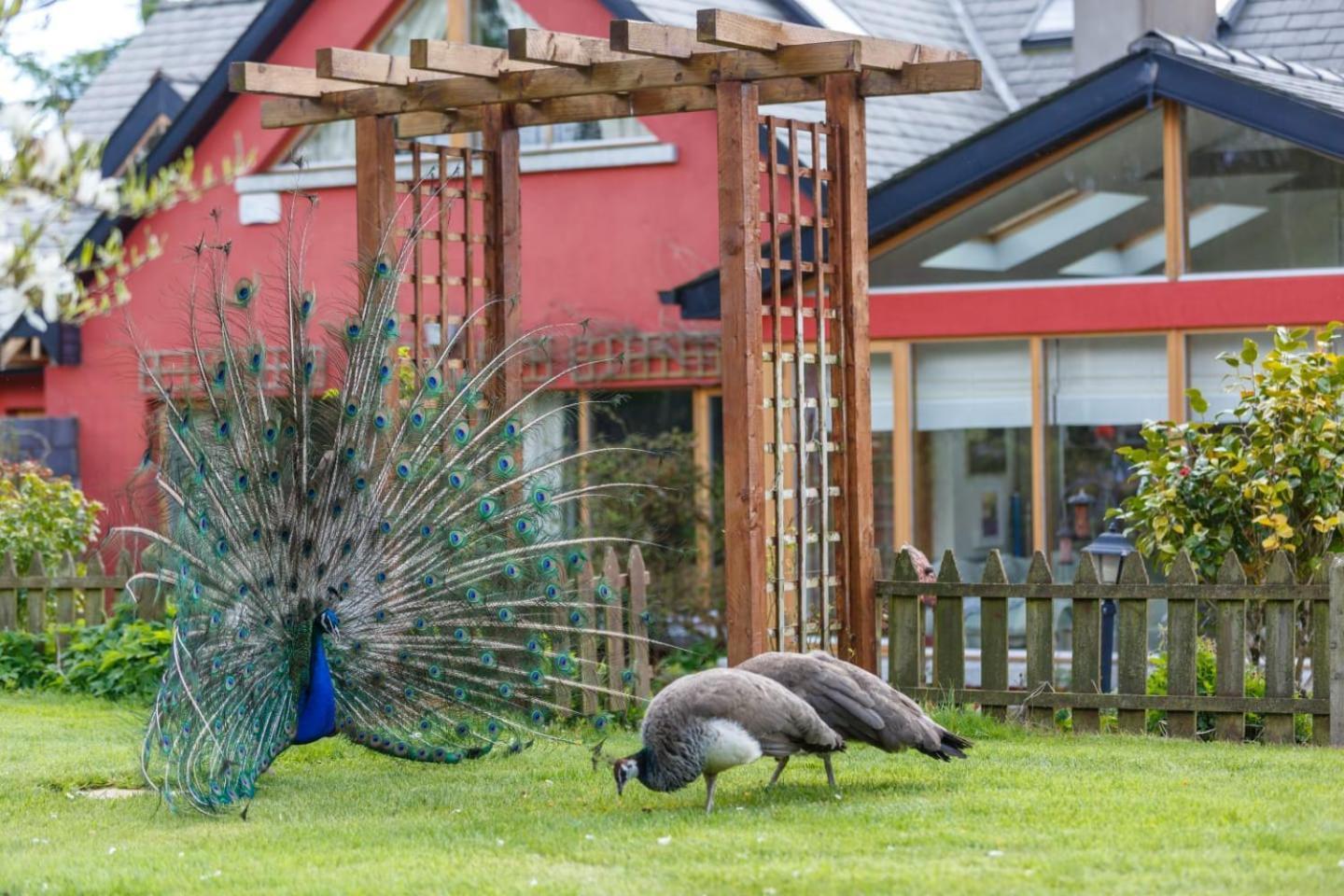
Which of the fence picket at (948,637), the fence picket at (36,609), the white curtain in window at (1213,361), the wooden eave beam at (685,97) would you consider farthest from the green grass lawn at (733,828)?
the white curtain in window at (1213,361)

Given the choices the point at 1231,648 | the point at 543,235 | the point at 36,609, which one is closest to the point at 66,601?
the point at 36,609

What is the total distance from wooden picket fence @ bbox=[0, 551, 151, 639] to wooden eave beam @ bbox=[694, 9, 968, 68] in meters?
6.21

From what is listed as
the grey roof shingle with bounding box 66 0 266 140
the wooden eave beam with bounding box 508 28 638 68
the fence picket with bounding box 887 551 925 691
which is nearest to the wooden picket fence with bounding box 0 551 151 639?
the wooden eave beam with bounding box 508 28 638 68

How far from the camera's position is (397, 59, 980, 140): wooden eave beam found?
10.2 m

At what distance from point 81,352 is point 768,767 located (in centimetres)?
1456

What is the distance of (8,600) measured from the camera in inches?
547

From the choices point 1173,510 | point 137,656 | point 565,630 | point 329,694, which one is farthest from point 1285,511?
point 137,656

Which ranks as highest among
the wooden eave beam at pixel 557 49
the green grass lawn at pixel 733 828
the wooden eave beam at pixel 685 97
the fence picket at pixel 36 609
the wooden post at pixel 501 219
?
the wooden eave beam at pixel 557 49

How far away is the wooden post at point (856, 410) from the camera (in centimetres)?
1067

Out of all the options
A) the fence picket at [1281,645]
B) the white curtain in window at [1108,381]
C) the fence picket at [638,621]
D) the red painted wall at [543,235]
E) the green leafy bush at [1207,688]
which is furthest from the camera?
the red painted wall at [543,235]

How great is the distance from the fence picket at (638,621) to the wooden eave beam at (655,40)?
9.21ft

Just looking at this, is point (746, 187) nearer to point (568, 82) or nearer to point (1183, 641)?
point (568, 82)

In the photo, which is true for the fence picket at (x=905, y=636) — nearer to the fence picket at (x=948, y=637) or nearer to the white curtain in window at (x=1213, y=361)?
the fence picket at (x=948, y=637)

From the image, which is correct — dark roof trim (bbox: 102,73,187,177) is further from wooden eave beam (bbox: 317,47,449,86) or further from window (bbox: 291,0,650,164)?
wooden eave beam (bbox: 317,47,449,86)
